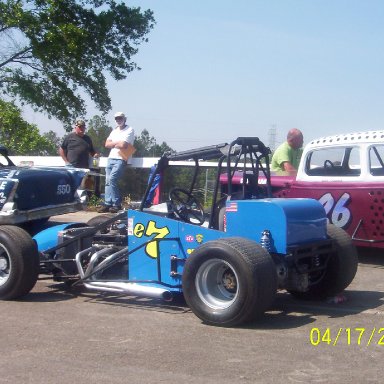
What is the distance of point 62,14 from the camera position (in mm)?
21688

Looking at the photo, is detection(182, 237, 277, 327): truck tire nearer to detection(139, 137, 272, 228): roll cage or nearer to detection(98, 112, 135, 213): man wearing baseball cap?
detection(139, 137, 272, 228): roll cage

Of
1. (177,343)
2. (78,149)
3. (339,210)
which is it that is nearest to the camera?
(177,343)

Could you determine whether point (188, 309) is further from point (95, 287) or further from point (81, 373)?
point (81, 373)

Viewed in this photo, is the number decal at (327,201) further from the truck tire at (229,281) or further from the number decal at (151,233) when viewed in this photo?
the truck tire at (229,281)

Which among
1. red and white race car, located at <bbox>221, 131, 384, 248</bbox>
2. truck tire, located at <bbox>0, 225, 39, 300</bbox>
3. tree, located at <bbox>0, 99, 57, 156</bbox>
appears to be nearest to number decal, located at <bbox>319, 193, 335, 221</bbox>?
red and white race car, located at <bbox>221, 131, 384, 248</bbox>

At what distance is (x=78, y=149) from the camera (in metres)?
13.2

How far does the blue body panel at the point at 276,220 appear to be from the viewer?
6.39m

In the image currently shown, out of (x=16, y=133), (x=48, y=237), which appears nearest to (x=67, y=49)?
(x=16, y=133)

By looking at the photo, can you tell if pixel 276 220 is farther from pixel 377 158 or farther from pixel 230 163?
pixel 377 158

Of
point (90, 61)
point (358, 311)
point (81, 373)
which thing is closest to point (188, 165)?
point (358, 311)

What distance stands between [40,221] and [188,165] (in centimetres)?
193

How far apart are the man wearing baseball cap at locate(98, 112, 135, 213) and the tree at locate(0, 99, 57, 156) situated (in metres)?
10.8

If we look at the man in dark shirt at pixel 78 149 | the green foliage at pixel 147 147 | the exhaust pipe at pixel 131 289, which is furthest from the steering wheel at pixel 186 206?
the green foliage at pixel 147 147

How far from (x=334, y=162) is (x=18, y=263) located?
4.77 metres
